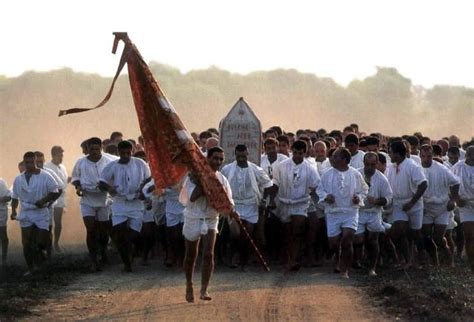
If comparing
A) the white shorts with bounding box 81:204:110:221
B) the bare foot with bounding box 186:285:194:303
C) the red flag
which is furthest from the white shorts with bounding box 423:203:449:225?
the bare foot with bounding box 186:285:194:303

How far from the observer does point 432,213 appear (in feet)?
70.7

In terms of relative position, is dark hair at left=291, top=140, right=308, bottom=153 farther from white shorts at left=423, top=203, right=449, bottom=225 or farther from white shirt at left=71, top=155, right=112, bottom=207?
white shirt at left=71, top=155, right=112, bottom=207

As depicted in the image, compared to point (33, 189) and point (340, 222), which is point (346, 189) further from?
point (33, 189)

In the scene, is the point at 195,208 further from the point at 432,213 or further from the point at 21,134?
the point at 21,134

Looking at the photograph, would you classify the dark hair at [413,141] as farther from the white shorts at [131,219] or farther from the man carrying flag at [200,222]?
the man carrying flag at [200,222]

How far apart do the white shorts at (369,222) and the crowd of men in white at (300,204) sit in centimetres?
2

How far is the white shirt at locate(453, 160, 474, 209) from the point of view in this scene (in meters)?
20.4

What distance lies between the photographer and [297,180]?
21484 mm

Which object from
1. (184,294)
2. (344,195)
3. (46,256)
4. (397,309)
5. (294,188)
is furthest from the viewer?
(46,256)

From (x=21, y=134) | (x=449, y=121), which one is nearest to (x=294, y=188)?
(x=21, y=134)

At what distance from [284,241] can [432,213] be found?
2.50m

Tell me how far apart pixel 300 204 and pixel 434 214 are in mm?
2176

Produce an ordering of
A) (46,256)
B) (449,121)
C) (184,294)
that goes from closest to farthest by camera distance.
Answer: (184,294), (46,256), (449,121)

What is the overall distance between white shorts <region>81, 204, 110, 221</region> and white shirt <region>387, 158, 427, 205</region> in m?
4.72
